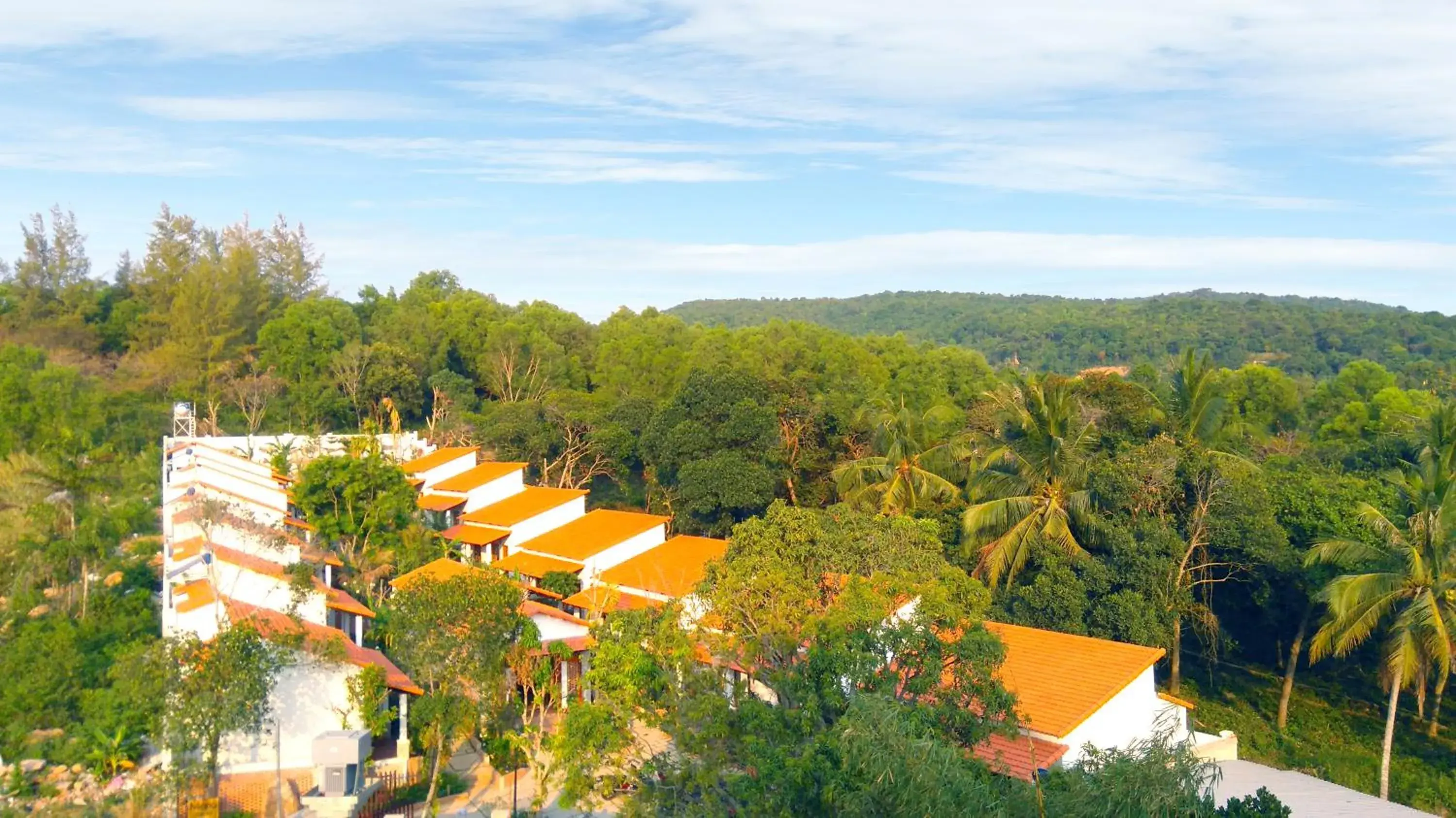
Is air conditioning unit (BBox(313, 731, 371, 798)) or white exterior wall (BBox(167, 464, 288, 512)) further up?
white exterior wall (BBox(167, 464, 288, 512))

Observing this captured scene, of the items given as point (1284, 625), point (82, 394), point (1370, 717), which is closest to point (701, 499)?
point (1284, 625)

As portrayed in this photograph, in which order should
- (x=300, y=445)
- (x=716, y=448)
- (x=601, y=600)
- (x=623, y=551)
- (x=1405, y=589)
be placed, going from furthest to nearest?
(x=300, y=445), (x=716, y=448), (x=623, y=551), (x=601, y=600), (x=1405, y=589)

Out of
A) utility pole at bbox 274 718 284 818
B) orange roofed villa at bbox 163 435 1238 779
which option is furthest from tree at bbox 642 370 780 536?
utility pole at bbox 274 718 284 818

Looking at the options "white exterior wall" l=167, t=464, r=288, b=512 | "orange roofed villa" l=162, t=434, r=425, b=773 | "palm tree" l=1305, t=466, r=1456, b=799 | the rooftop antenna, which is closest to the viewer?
"orange roofed villa" l=162, t=434, r=425, b=773

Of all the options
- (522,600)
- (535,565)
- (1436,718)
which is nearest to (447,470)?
(535,565)

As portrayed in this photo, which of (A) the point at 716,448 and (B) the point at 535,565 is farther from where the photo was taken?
(A) the point at 716,448

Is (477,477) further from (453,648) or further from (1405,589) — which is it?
(1405,589)

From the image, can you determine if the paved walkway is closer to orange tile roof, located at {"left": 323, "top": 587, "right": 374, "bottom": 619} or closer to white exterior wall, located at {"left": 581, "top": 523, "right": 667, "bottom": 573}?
white exterior wall, located at {"left": 581, "top": 523, "right": 667, "bottom": 573}
